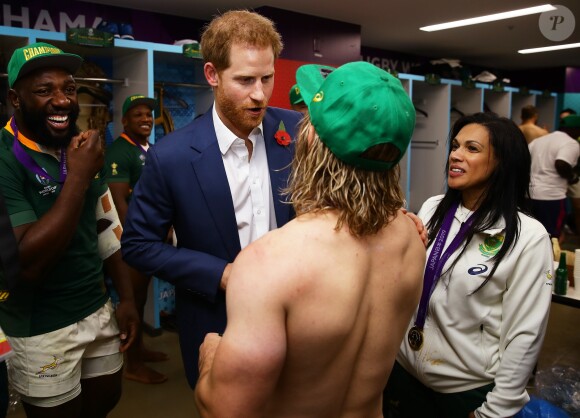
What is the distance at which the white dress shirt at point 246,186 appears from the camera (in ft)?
5.12

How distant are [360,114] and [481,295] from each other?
1.00 metres

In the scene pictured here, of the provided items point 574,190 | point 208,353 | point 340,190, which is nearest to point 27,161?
point 208,353

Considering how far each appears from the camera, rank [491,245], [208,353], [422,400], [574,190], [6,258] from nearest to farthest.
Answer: [208,353]
[6,258]
[491,245]
[422,400]
[574,190]

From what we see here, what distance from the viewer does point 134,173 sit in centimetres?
352

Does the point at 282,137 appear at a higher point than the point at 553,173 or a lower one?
higher

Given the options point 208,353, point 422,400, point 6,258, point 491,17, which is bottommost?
point 422,400

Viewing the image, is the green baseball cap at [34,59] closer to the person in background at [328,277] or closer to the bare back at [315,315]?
the person in background at [328,277]

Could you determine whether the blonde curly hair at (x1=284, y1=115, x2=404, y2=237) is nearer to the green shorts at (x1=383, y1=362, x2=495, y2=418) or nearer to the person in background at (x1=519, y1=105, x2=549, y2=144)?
the green shorts at (x1=383, y1=362, x2=495, y2=418)

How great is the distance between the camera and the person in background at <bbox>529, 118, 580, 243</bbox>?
5.85 meters

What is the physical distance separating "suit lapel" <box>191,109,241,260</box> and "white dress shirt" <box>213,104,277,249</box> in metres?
0.04

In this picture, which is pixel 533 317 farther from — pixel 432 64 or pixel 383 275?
pixel 432 64

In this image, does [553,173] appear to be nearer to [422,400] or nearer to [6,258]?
[422,400]

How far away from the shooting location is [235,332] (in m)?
0.91

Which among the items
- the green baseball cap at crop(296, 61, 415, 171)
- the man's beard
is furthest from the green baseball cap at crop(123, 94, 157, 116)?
the green baseball cap at crop(296, 61, 415, 171)
